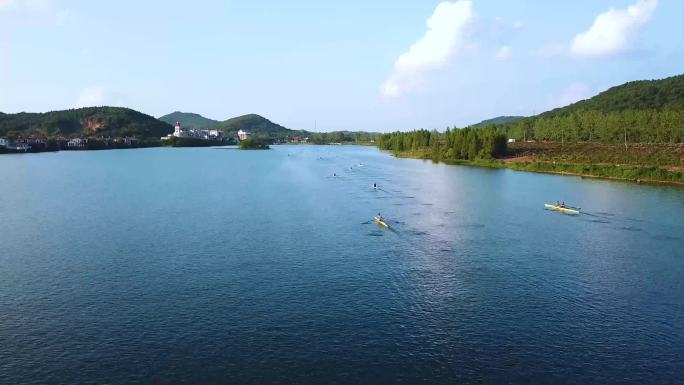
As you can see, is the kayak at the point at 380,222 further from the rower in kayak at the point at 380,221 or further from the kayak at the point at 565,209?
the kayak at the point at 565,209

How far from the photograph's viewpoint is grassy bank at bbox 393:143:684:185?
113875mm

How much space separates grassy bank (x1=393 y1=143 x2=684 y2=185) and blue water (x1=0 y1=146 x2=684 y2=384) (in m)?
41.3

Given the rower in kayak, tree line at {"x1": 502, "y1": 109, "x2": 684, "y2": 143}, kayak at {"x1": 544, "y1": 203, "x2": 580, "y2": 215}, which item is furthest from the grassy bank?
the rower in kayak

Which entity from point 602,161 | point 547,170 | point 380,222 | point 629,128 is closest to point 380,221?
point 380,222

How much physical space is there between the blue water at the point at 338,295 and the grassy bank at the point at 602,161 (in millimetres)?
41292

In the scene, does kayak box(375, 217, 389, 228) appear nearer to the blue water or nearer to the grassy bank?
the blue water

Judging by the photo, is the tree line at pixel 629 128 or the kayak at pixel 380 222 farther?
the tree line at pixel 629 128

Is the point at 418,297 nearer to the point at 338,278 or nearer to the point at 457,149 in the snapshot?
the point at 338,278

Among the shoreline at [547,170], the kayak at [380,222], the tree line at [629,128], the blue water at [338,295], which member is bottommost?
the blue water at [338,295]

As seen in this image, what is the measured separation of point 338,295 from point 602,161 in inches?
4956

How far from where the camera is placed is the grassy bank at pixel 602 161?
Answer: 114 meters

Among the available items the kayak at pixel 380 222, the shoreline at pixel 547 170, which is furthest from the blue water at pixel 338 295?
the shoreline at pixel 547 170

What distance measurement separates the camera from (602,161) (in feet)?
460

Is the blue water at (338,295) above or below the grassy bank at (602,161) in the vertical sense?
below
